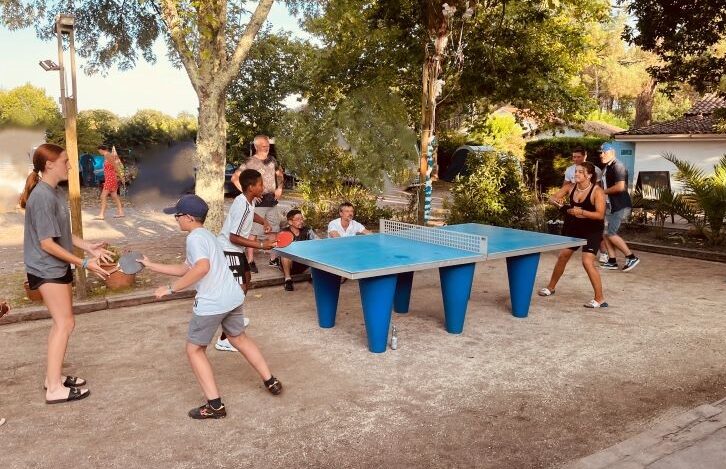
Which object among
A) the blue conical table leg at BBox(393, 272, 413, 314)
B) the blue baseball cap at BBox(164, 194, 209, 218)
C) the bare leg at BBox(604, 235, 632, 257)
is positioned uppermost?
the blue baseball cap at BBox(164, 194, 209, 218)

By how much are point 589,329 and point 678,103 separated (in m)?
68.9

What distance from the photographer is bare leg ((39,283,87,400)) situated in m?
4.33

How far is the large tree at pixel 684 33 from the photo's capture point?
11141 millimetres

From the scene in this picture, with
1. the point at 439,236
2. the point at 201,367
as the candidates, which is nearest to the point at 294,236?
the point at 439,236

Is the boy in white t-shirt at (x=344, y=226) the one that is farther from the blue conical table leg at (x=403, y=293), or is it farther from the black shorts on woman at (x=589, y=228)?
the black shorts on woman at (x=589, y=228)

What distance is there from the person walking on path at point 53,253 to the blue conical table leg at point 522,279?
13.7 feet

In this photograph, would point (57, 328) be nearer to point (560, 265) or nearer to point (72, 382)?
point (72, 382)

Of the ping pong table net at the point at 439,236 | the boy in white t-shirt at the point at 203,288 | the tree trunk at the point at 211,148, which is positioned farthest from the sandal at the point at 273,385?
the tree trunk at the point at 211,148

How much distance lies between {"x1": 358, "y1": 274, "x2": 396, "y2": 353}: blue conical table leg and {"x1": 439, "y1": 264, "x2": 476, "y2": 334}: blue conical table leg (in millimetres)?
785

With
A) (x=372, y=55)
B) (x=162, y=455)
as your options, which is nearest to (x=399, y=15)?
(x=372, y=55)

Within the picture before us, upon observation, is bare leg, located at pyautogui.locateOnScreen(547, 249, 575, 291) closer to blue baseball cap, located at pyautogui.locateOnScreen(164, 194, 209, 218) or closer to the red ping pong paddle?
the red ping pong paddle

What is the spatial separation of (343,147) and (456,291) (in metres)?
8.75

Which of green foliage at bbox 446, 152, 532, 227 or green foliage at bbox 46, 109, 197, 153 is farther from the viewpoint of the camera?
green foliage at bbox 46, 109, 197, 153

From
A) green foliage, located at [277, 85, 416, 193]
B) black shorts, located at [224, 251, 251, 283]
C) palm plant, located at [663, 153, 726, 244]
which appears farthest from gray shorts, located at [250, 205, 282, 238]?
palm plant, located at [663, 153, 726, 244]
